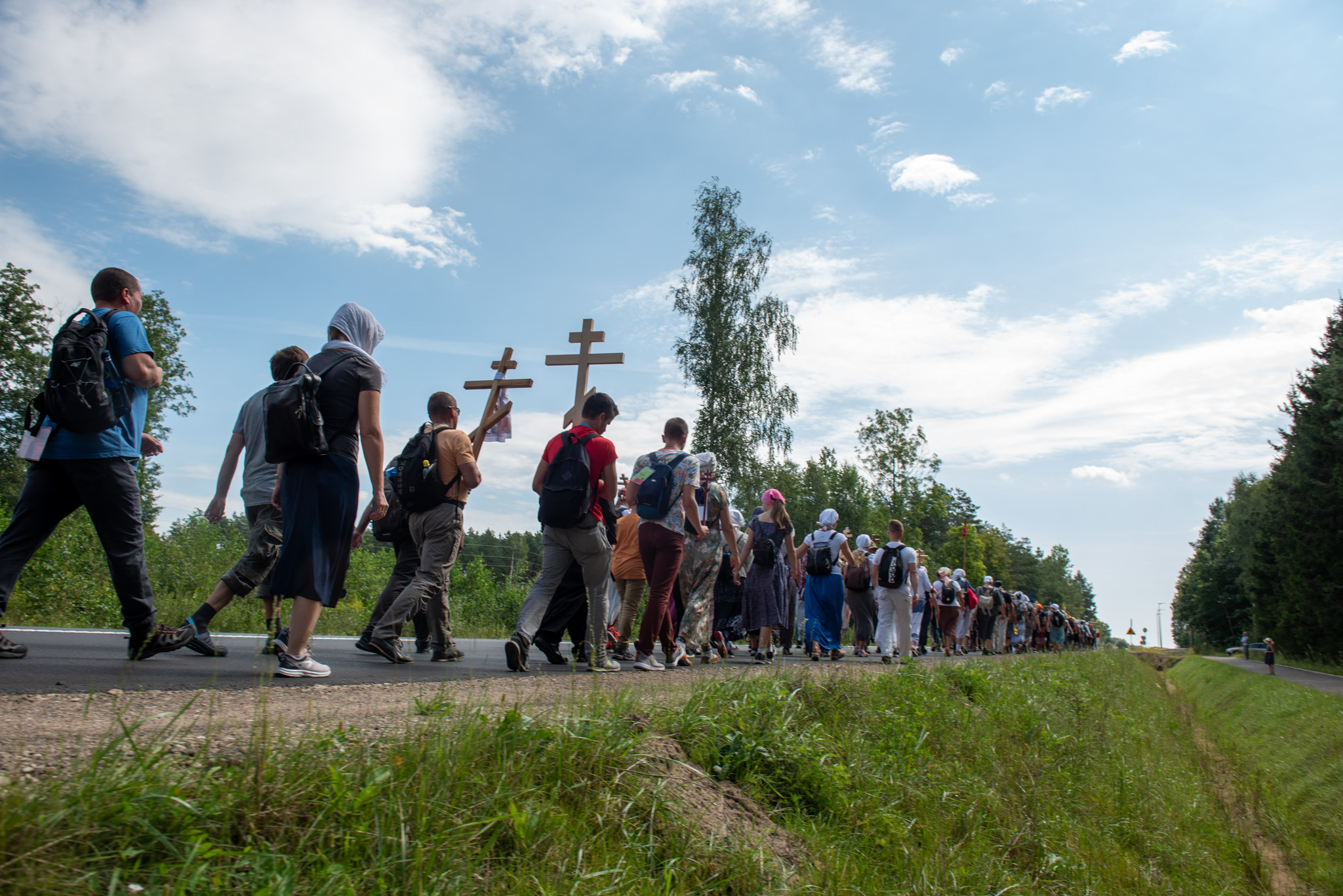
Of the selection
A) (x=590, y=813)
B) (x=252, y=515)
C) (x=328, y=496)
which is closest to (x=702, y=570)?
(x=252, y=515)

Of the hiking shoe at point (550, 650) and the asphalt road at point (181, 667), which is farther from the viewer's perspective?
the hiking shoe at point (550, 650)

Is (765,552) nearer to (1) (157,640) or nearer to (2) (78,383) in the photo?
(1) (157,640)

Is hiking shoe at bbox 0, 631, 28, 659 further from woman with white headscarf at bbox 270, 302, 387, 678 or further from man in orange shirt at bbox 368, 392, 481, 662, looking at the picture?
man in orange shirt at bbox 368, 392, 481, 662

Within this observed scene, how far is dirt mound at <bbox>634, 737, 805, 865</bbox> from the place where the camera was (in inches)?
130

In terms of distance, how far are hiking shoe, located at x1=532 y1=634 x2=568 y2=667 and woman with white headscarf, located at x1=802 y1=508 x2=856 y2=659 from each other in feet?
14.6

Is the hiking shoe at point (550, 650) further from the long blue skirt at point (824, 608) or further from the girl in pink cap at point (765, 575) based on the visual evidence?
the long blue skirt at point (824, 608)

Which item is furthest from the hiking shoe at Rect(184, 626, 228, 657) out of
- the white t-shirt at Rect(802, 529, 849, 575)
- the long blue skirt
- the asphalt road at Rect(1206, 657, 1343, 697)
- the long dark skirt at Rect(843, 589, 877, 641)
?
the asphalt road at Rect(1206, 657, 1343, 697)

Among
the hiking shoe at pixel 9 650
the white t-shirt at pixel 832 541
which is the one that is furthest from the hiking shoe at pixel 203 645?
the white t-shirt at pixel 832 541

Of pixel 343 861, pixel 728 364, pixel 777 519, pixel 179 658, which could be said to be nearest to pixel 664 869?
pixel 343 861

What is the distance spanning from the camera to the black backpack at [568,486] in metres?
6.16

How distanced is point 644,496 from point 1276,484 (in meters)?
33.8

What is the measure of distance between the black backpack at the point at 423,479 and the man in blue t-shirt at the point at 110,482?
206 centimetres

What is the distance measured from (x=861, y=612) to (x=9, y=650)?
10.4m

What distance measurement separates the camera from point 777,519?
997 centimetres
